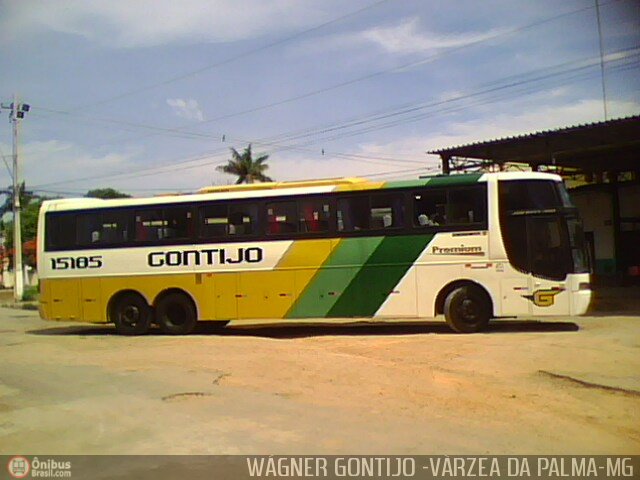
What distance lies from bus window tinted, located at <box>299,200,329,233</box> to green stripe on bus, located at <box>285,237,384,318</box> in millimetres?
594

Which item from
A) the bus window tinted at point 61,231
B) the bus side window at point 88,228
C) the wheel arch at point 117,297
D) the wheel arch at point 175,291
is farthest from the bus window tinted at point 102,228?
the wheel arch at point 175,291

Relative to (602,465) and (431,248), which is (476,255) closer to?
(431,248)

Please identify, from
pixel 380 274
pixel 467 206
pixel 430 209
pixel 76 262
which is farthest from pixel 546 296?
pixel 76 262

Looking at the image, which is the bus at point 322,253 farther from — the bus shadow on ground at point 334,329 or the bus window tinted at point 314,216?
the bus shadow on ground at point 334,329

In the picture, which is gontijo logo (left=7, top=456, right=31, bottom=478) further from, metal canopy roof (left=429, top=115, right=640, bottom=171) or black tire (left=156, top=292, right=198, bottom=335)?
metal canopy roof (left=429, top=115, right=640, bottom=171)

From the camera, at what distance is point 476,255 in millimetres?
13227

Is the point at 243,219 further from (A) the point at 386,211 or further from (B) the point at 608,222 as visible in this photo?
(B) the point at 608,222

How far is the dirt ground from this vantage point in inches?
233

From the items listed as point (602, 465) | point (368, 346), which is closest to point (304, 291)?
point (368, 346)

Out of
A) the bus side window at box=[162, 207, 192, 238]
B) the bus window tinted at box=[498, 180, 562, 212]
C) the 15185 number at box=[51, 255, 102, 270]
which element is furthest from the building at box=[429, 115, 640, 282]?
the 15185 number at box=[51, 255, 102, 270]

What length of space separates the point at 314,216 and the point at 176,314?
410 cm

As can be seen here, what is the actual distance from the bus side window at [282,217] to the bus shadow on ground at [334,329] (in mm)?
2467

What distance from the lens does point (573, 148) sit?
22.3 metres

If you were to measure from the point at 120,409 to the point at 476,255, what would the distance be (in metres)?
8.26
